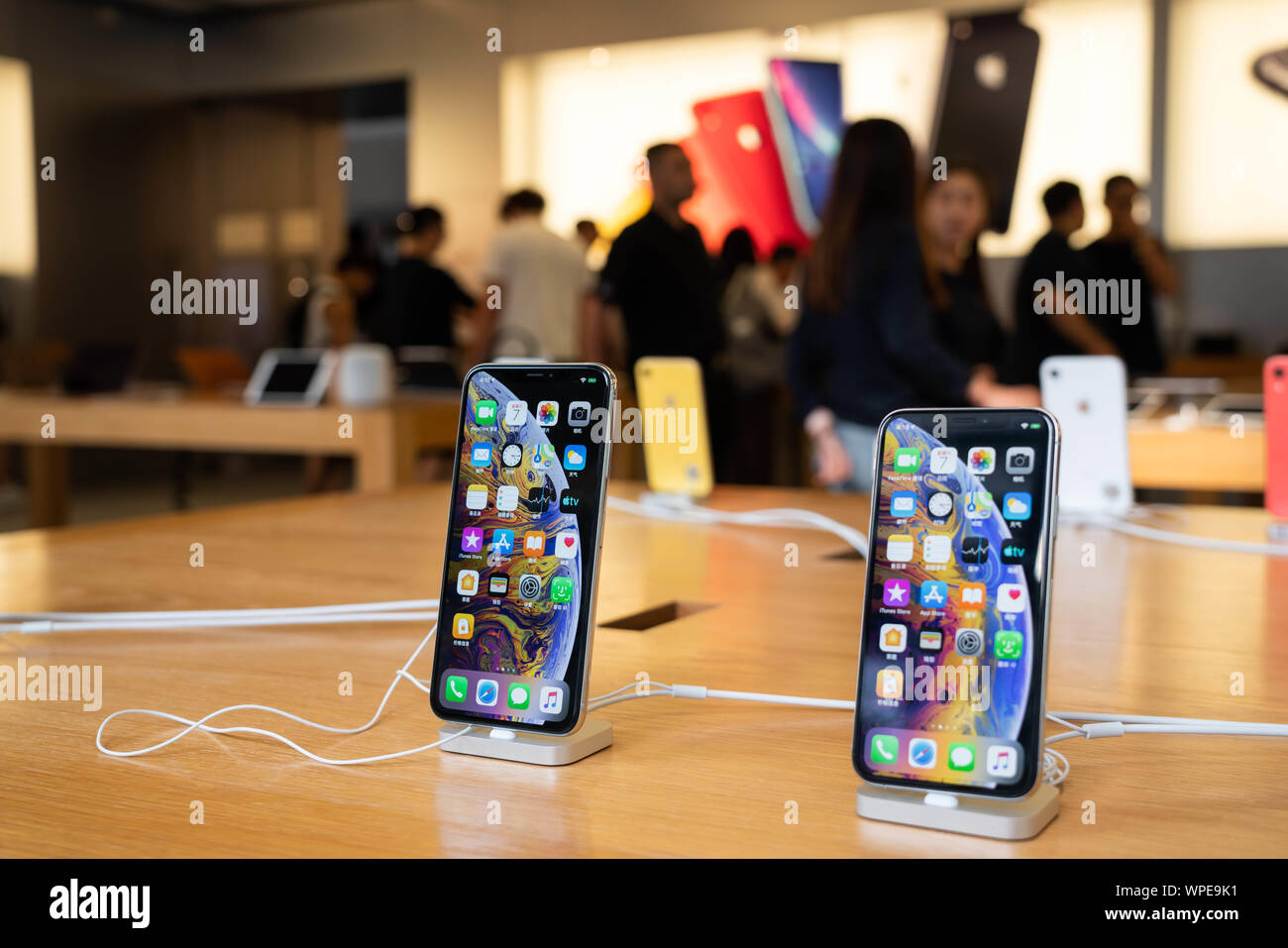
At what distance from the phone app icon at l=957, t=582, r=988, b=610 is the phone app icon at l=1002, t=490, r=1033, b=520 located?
34mm

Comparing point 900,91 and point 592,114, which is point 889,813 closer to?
point 900,91

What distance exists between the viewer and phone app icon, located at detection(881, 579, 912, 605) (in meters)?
0.57

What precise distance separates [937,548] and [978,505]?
27mm

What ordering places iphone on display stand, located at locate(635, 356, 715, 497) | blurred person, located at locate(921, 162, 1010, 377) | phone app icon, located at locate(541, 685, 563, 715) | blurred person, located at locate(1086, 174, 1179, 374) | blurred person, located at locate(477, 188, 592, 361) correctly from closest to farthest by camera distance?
phone app icon, located at locate(541, 685, 563, 715) → iphone on display stand, located at locate(635, 356, 715, 497) → blurred person, located at locate(921, 162, 1010, 377) → blurred person, located at locate(1086, 174, 1179, 374) → blurred person, located at locate(477, 188, 592, 361)

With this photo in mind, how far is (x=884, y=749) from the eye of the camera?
1.78 feet

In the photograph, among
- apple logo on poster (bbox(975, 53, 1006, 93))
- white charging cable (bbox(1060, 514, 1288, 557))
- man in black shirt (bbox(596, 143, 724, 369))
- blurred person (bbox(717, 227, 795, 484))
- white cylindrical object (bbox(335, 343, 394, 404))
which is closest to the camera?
white charging cable (bbox(1060, 514, 1288, 557))

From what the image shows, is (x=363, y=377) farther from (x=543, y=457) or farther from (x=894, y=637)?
(x=894, y=637)

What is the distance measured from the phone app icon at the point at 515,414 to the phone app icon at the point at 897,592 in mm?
228

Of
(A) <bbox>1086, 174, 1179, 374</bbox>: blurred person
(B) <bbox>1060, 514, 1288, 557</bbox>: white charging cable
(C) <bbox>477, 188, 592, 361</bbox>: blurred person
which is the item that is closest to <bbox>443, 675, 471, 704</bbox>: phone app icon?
(B) <bbox>1060, 514, 1288, 557</bbox>: white charging cable

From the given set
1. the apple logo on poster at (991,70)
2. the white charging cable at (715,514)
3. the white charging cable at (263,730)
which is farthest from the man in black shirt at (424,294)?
the white charging cable at (263,730)

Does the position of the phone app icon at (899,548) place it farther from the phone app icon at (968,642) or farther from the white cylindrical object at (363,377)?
the white cylindrical object at (363,377)

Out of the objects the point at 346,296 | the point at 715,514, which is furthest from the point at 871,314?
the point at 346,296

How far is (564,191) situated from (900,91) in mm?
1955

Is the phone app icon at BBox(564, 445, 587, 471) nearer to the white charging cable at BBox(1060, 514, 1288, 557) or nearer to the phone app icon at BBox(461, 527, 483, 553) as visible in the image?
the phone app icon at BBox(461, 527, 483, 553)
